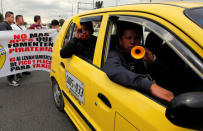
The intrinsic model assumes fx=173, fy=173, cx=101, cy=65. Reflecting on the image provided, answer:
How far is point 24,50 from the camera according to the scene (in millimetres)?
4398

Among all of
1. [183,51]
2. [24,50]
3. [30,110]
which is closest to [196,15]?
[183,51]

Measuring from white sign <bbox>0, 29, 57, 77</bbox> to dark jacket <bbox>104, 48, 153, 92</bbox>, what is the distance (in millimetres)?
3243

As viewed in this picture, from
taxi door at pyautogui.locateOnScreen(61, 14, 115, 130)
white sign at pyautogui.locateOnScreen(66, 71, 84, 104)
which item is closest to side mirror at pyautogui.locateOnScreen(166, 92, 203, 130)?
taxi door at pyautogui.locateOnScreen(61, 14, 115, 130)

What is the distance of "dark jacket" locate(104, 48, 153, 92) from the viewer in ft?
4.07

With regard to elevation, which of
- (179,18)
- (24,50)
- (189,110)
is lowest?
(24,50)

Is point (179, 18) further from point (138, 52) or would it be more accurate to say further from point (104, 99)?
point (104, 99)

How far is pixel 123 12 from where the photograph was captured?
5.02ft

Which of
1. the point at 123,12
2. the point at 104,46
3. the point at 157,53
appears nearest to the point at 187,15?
the point at 123,12

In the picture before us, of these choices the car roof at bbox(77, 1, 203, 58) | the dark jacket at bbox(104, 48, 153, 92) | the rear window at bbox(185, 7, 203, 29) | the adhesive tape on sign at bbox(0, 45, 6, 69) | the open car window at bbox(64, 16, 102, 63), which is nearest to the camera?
the car roof at bbox(77, 1, 203, 58)

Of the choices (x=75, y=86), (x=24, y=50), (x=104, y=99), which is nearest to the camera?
(x=104, y=99)

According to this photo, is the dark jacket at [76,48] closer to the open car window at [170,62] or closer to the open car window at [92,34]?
the open car window at [92,34]

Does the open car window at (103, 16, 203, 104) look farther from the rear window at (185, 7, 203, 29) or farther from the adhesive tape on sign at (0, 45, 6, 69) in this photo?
the adhesive tape on sign at (0, 45, 6, 69)

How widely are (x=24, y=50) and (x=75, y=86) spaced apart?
2.90 metres

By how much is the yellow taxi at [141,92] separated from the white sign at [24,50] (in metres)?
2.49
